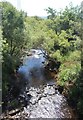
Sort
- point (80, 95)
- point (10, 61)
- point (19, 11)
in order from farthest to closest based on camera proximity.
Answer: point (19, 11) < point (10, 61) < point (80, 95)

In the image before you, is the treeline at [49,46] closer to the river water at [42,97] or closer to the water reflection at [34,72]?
the river water at [42,97]

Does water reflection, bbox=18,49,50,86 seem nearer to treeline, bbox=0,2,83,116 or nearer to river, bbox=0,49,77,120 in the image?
river, bbox=0,49,77,120

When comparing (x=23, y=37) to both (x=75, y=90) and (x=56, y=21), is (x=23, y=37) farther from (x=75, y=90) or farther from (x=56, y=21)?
(x=56, y=21)

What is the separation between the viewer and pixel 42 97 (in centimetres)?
1271

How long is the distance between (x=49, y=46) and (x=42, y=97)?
8.18m

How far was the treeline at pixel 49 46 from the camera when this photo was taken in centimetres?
1193

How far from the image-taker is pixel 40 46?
21.8 meters

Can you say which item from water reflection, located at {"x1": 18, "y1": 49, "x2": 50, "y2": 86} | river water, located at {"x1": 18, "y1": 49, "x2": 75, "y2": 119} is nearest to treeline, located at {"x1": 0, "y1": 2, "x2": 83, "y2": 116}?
river water, located at {"x1": 18, "y1": 49, "x2": 75, "y2": 119}

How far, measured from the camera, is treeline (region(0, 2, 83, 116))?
11929mm

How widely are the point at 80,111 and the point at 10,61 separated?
225 inches

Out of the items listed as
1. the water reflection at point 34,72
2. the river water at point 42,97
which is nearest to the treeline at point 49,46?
the river water at point 42,97

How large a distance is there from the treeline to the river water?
0.59 metres

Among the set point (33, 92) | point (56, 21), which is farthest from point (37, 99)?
point (56, 21)

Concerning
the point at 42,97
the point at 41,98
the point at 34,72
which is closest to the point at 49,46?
the point at 34,72
